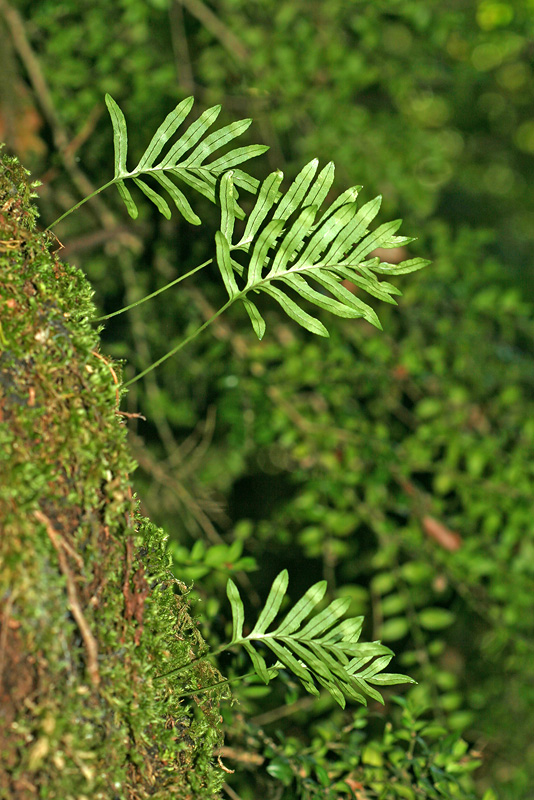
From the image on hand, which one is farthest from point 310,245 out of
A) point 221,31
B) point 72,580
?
point 221,31

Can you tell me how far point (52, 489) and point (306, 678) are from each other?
33 cm

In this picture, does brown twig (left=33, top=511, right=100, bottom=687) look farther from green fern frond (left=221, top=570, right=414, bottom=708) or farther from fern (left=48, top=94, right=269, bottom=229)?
fern (left=48, top=94, right=269, bottom=229)

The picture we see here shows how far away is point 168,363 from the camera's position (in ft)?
8.34

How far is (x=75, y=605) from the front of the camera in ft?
1.89

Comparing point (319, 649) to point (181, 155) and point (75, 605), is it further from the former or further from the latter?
point (181, 155)

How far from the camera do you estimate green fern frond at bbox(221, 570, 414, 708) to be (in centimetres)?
74

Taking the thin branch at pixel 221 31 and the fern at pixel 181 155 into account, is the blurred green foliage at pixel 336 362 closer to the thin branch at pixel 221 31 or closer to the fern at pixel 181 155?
the thin branch at pixel 221 31

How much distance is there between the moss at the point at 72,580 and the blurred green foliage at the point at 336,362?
87 centimetres

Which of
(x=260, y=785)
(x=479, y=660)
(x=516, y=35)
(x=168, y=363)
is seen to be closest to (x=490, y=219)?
(x=516, y=35)

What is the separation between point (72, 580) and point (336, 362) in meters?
1.62

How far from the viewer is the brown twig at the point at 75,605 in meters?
0.57

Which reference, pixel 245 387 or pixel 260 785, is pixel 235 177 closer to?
pixel 260 785

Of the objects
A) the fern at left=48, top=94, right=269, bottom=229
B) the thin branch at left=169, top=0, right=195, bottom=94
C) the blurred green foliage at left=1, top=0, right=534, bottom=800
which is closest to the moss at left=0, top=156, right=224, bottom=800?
the fern at left=48, top=94, right=269, bottom=229

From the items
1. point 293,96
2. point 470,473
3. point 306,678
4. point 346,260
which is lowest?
point 306,678
